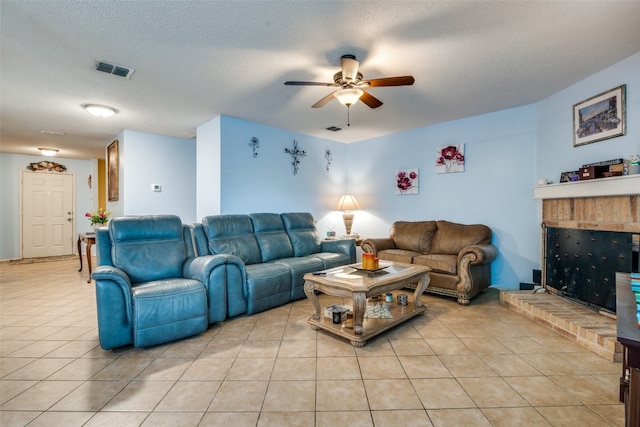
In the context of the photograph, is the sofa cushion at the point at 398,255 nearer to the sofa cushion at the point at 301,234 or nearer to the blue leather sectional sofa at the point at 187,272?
the blue leather sectional sofa at the point at 187,272

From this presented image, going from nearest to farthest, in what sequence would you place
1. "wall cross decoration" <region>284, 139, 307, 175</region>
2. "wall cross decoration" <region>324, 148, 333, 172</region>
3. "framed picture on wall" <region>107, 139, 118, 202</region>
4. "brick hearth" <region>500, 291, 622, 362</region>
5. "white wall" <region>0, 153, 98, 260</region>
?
1. "brick hearth" <region>500, 291, 622, 362</region>
2. "wall cross decoration" <region>284, 139, 307, 175</region>
3. "framed picture on wall" <region>107, 139, 118, 202</region>
4. "wall cross decoration" <region>324, 148, 333, 172</region>
5. "white wall" <region>0, 153, 98, 260</region>

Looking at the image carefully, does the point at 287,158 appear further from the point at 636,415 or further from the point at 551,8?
the point at 636,415

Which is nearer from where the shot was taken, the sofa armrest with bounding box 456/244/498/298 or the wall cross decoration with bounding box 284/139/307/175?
the sofa armrest with bounding box 456/244/498/298

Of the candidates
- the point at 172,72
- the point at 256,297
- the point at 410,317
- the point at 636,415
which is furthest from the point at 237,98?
the point at 636,415

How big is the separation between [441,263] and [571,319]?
49.6 inches

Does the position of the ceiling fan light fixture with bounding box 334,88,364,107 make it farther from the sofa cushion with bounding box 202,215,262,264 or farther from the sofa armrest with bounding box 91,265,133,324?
the sofa armrest with bounding box 91,265,133,324

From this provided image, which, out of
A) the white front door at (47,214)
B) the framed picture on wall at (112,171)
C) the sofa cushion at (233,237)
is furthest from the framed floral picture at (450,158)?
the white front door at (47,214)

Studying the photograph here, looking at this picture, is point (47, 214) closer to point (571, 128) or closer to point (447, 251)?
point (447, 251)

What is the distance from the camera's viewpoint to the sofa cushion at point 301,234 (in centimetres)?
418

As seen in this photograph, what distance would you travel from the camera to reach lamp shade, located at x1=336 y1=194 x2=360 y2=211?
5.32 meters

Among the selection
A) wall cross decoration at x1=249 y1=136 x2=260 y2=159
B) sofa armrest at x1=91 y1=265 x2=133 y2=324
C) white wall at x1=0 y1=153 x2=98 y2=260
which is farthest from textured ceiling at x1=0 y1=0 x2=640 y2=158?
white wall at x1=0 y1=153 x2=98 y2=260

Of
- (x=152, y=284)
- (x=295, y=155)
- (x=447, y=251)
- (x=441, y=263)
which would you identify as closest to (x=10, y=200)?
(x=295, y=155)

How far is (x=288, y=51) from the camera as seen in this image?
241 centimetres

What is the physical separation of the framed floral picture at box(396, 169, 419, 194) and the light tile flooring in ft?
7.98
